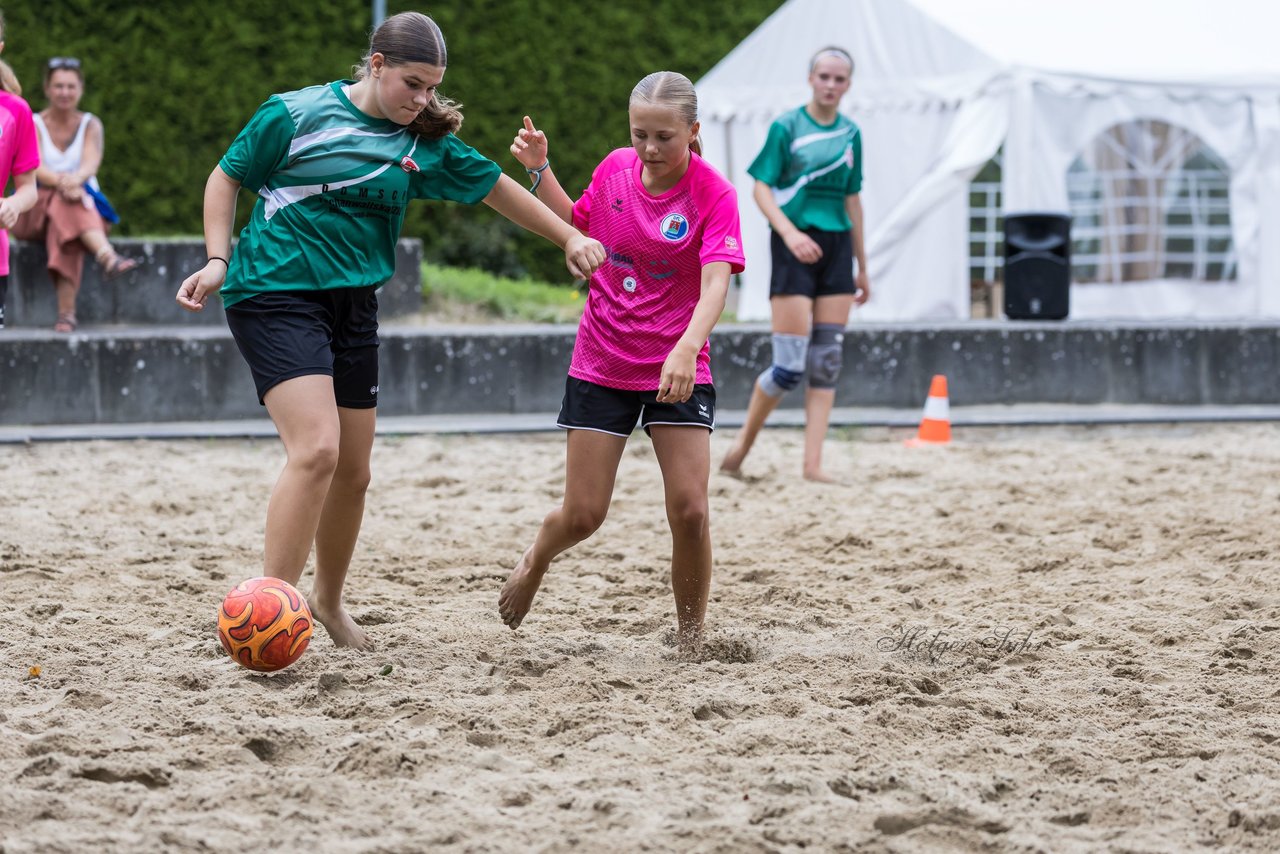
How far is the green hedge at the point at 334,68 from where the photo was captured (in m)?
12.2

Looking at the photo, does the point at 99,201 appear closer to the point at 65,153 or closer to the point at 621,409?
the point at 65,153

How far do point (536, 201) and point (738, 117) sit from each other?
870 centimetres

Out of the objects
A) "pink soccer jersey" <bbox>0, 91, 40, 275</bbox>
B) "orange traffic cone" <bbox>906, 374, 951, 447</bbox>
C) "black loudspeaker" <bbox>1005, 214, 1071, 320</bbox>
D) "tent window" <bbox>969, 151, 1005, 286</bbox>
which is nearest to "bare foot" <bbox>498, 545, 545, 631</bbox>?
"pink soccer jersey" <bbox>0, 91, 40, 275</bbox>

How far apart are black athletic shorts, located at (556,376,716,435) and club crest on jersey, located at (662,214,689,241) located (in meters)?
0.40

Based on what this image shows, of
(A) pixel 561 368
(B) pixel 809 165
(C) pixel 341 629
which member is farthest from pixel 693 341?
(A) pixel 561 368

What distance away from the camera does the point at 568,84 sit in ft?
45.8

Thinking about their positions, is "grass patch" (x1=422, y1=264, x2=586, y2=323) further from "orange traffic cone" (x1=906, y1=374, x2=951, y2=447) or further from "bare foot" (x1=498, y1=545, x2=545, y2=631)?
"bare foot" (x1=498, y1=545, x2=545, y2=631)

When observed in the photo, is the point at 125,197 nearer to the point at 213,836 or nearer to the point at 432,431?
the point at 432,431

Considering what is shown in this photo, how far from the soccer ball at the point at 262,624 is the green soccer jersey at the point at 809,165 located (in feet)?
12.6

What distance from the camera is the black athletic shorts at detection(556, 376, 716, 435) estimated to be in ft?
12.6

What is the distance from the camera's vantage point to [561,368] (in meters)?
9.53

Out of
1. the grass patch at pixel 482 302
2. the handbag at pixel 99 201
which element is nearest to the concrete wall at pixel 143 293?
the handbag at pixel 99 201

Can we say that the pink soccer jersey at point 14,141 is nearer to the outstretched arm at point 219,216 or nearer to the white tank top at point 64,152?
the outstretched arm at point 219,216

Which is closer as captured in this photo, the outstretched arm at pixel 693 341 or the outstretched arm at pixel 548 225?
the outstretched arm at pixel 693 341
